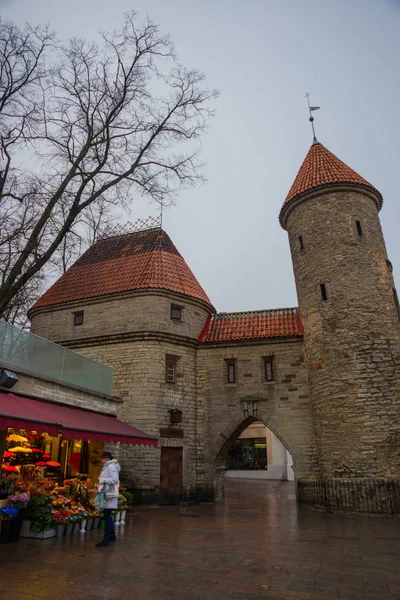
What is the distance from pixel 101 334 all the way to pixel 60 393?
663cm

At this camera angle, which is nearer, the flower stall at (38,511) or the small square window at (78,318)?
the flower stall at (38,511)

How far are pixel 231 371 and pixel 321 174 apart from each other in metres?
9.37

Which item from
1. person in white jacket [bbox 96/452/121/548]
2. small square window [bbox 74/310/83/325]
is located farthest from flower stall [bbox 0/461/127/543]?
small square window [bbox 74/310/83/325]

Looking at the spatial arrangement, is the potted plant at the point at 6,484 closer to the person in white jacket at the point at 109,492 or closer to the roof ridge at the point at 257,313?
the person in white jacket at the point at 109,492

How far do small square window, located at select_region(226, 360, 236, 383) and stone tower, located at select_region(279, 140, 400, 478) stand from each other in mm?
3433

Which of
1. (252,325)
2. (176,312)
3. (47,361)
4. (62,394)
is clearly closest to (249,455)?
(252,325)

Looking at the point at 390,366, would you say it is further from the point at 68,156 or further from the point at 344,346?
the point at 68,156

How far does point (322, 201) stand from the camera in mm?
16844

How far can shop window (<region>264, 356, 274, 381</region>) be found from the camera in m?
17.8

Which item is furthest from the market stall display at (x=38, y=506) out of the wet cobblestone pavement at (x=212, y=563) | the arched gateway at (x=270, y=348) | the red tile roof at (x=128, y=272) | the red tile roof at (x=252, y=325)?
the red tile roof at (x=252, y=325)

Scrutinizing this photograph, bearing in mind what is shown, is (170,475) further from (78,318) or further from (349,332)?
(349,332)

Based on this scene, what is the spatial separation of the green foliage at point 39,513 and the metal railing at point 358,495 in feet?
29.8

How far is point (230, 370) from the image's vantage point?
18.4 meters

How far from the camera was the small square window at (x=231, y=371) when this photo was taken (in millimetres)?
18203
